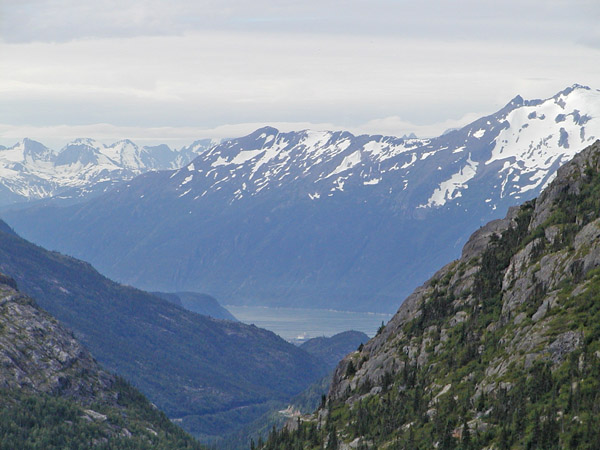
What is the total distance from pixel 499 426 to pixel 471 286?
49622mm

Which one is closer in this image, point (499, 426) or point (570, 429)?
point (570, 429)

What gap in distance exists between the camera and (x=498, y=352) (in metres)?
128

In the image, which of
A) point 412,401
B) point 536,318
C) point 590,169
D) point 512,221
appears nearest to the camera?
point 536,318

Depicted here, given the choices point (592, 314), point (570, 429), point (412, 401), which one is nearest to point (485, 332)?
point (412, 401)

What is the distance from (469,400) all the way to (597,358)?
18.5 meters

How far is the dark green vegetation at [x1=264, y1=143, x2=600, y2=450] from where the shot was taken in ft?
350

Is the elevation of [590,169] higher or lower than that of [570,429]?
higher

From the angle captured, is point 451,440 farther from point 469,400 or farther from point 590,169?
point 590,169

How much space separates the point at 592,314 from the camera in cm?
11581

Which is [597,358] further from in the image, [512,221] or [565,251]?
[512,221]

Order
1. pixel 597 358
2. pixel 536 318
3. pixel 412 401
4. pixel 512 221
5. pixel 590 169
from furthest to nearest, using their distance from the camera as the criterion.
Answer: pixel 512 221 → pixel 590 169 → pixel 412 401 → pixel 536 318 → pixel 597 358

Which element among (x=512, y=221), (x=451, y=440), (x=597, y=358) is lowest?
(x=451, y=440)

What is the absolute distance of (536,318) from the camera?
411ft

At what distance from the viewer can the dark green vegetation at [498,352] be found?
106625mm
